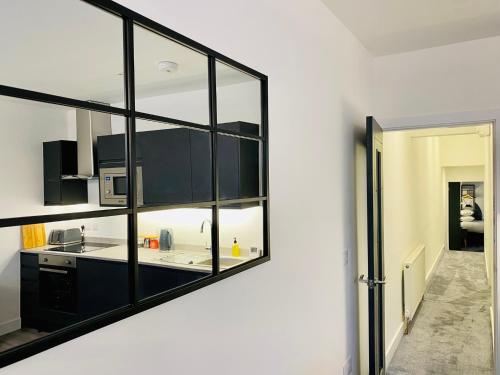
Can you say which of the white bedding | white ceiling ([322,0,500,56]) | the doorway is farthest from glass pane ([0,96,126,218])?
the white bedding

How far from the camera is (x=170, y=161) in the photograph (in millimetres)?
1128

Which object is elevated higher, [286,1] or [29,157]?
[286,1]

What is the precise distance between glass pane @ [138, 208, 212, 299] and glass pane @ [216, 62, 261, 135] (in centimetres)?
35

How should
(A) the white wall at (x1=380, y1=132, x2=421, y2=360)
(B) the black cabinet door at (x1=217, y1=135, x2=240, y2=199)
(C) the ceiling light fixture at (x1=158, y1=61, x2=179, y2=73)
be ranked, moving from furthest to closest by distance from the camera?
(A) the white wall at (x1=380, y1=132, x2=421, y2=360) → (B) the black cabinet door at (x1=217, y1=135, x2=240, y2=199) → (C) the ceiling light fixture at (x1=158, y1=61, x2=179, y2=73)

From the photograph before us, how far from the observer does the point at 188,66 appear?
3.96 feet

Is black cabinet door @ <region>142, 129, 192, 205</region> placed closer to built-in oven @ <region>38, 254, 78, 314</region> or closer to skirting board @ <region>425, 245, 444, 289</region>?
built-in oven @ <region>38, 254, 78, 314</region>

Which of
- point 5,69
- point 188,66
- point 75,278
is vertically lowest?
point 75,278

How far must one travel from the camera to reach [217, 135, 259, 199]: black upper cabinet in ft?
4.38

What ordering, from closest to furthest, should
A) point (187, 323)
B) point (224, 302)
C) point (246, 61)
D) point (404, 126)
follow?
point (187, 323) → point (224, 302) → point (246, 61) → point (404, 126)

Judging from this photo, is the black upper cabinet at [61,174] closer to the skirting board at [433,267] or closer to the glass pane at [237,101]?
the glass pane at [237,101]

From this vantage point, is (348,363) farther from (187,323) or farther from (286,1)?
(286,1)

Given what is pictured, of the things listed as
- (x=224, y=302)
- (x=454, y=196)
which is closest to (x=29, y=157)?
(x=224, y=302)

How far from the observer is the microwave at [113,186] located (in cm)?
92

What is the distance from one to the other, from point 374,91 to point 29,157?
110 inches
